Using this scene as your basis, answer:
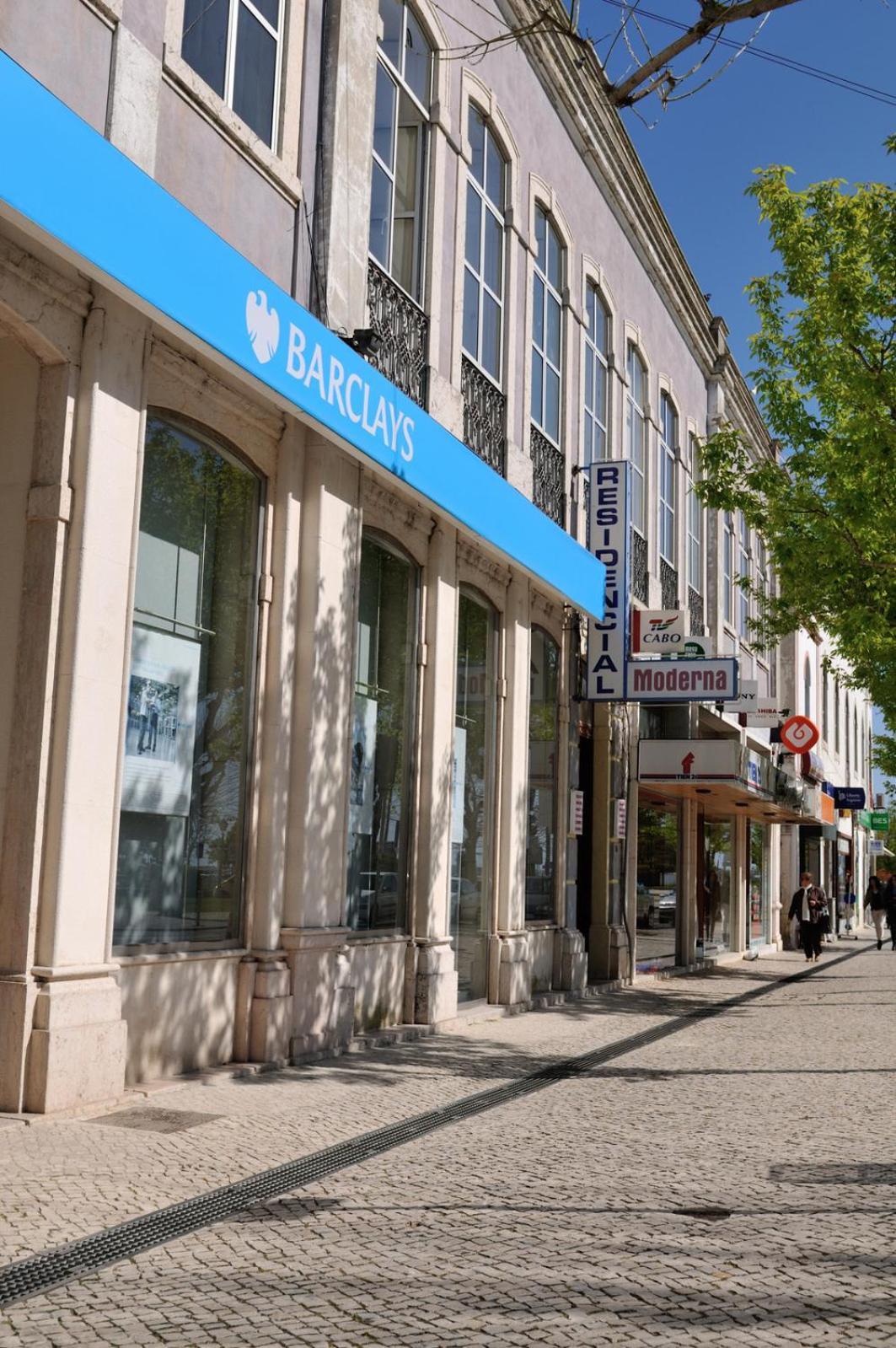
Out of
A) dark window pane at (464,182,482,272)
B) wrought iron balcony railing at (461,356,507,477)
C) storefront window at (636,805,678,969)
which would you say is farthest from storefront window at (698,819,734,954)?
dark window pane at (464,182,482,272)

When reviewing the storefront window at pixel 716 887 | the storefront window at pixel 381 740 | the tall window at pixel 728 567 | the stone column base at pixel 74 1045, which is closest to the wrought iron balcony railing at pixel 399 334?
the storefront window at pixel 381 740

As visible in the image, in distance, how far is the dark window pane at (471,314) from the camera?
1472 cm

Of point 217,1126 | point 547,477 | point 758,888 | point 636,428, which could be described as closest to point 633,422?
point 636,428

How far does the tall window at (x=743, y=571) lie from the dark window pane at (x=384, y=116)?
18.8m

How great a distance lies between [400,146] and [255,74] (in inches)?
119

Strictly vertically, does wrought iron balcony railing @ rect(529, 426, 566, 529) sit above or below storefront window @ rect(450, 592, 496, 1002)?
above

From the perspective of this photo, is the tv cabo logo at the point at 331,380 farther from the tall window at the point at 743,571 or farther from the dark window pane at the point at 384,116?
the tall window at the point at 743,571

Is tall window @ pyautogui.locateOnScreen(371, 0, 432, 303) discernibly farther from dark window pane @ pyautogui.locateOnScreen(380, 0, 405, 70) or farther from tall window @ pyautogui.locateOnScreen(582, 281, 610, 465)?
tall window @ pyautogui.locateOnScreen(582, 281, 610, 465)

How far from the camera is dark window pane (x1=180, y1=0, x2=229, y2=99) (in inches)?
378

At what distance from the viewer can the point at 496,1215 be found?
6027 millimetres

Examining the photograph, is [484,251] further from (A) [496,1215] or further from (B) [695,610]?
(B) [695,610]

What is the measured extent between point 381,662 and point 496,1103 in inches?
186

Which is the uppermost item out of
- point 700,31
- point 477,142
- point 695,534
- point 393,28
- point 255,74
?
point 477,142

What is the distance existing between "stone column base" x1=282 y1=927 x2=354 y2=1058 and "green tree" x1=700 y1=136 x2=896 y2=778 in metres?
8.21
